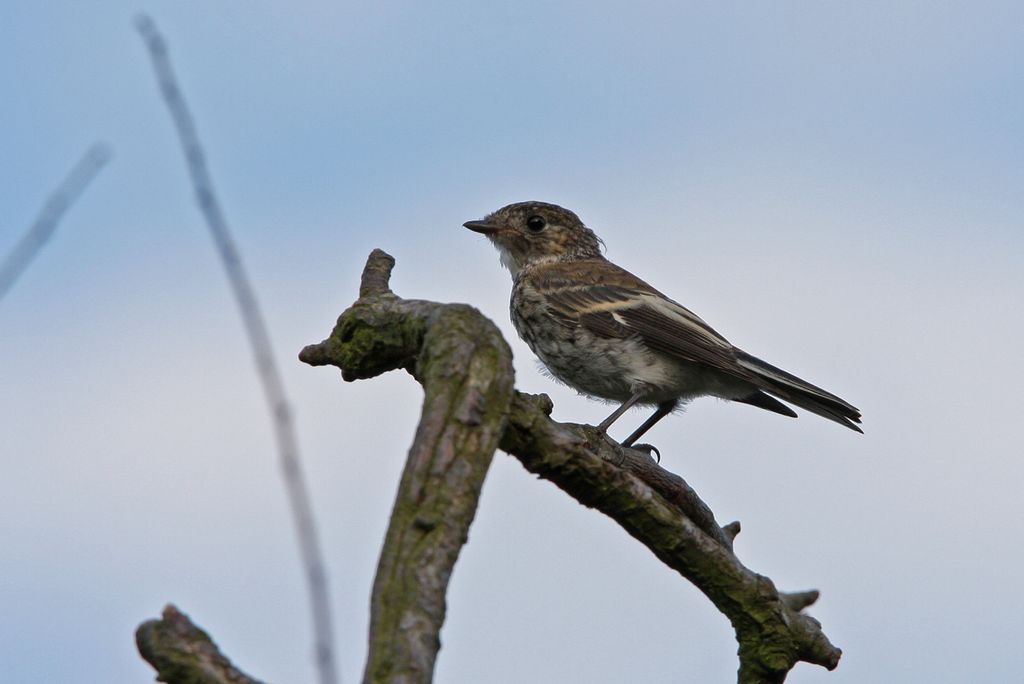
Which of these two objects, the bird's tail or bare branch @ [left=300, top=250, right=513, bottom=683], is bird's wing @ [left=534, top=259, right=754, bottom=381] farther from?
bare branch @ [left=300, top=250, right=513, bottom=683]

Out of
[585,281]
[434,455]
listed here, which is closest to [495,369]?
[434,455]

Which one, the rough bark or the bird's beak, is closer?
the rough bark

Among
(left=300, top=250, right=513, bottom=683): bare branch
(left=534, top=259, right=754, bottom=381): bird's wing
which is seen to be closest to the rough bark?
(left=300, top=250, right=513, bottom=683): bare branch

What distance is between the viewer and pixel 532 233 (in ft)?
38.0

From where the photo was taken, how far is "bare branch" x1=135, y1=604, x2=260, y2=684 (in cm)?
322

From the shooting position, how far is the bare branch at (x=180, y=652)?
3.22 m

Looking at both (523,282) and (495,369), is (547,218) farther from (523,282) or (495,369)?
(495,369)

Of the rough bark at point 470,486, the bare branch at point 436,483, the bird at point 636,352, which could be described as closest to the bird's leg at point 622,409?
the bird at point 636,352

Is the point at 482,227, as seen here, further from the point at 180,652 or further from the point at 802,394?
the point at 180,652

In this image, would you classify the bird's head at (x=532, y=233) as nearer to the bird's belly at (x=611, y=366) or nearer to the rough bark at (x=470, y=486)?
the bird's belly at (x=611, y=366)

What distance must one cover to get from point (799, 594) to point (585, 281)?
13.7 feet

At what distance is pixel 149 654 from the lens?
10.7ft

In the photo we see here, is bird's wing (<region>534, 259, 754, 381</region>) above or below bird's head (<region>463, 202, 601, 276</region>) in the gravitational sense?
below

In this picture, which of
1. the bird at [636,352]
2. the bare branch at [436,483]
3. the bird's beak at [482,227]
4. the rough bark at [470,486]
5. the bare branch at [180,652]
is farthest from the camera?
the bird's beak at [482,227]
